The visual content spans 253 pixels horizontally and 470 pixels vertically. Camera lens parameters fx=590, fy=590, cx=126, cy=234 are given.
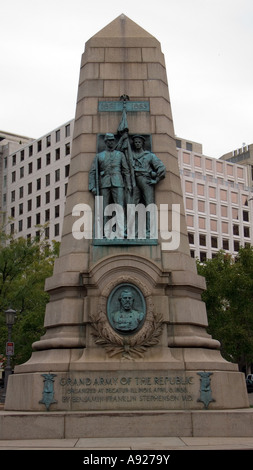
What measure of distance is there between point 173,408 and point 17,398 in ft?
10.9

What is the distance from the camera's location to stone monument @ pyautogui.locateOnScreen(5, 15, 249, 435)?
Result: 12.3m

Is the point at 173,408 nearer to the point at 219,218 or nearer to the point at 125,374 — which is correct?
the point at 125,374

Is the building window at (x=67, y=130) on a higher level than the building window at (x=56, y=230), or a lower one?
higher

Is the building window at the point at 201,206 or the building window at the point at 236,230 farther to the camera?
the building window at the point at 236,230

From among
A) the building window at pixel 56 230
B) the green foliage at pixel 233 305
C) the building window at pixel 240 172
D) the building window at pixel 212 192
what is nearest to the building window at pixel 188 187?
the building window at pixel 212 192

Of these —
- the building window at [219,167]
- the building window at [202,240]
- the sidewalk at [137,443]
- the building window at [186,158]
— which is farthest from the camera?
the building window at [219,167]

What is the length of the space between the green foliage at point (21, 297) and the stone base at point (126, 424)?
18.1m

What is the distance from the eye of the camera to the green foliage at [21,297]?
30.2 meters

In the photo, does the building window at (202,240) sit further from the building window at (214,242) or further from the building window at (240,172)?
the building window at (240,172)

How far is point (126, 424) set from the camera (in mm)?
11359

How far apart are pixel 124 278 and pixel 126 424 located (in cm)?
323
